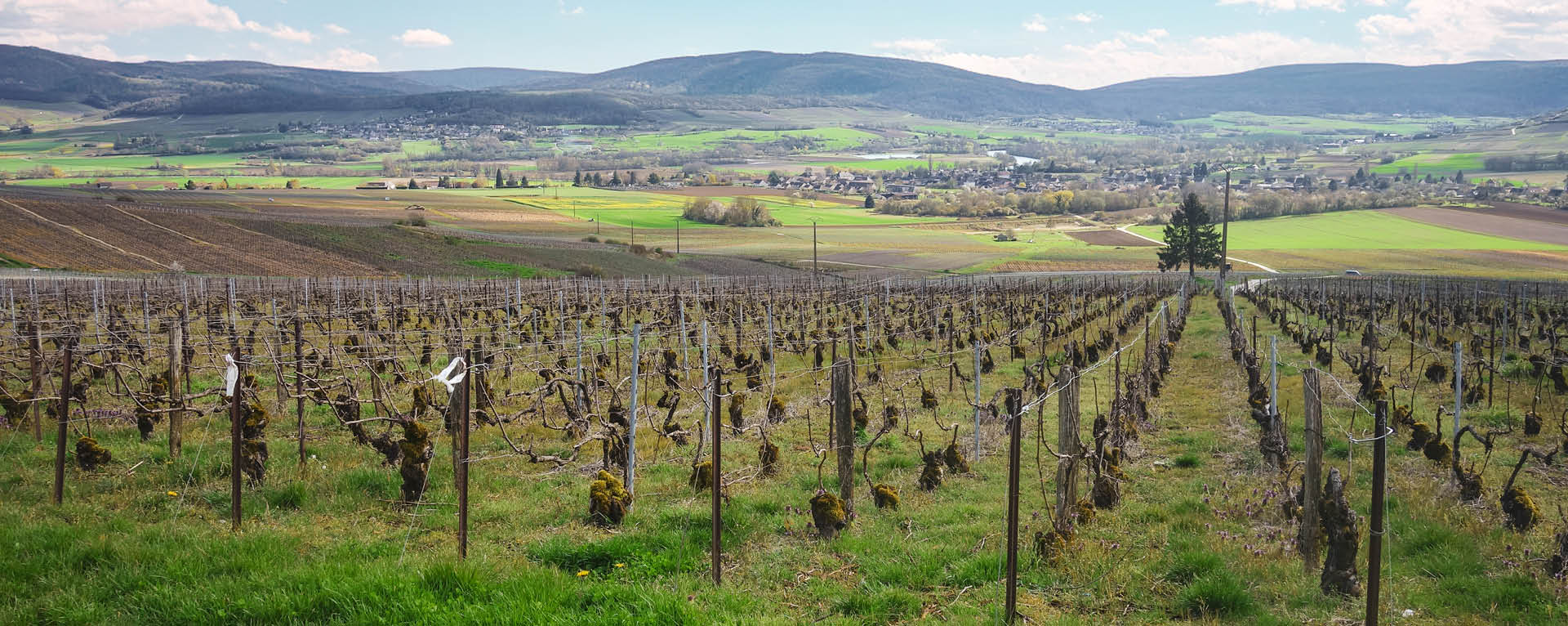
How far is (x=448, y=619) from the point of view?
203 inches

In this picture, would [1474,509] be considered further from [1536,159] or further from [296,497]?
[1536,159]

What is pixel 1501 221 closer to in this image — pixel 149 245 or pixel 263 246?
pixel 263 246

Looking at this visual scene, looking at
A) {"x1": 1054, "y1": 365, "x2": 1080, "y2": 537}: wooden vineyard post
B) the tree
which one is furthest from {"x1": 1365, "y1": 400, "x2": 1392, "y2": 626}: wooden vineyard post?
the tree

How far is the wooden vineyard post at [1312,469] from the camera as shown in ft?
19.7

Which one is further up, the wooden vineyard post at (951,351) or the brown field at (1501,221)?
the brown field at (1501,221)

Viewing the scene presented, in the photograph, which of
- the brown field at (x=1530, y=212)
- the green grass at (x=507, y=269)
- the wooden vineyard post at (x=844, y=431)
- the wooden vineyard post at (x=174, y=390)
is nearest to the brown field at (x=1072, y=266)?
the green grass at (x=507, y=269)

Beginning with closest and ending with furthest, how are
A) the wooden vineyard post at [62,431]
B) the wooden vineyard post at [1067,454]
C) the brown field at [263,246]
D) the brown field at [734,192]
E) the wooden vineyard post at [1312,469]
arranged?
1. the wooden vineyard post at [1312,469]
2. the wooden vineyard post at [1067,454]
3. the wooden vineyard post at [62,431]
4. the brown field at [263,246]
5. the brown field at [734,192]

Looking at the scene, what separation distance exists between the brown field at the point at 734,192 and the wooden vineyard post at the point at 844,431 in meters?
124

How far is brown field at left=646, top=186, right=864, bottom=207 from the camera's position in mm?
136125

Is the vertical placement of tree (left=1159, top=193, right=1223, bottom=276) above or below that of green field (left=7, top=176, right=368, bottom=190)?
below

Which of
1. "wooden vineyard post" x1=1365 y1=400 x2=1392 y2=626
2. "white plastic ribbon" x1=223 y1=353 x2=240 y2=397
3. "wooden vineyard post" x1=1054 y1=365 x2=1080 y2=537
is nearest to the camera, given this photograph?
"wooden vineyard post" x1=1365 y1=400 x2=1392 y2=626

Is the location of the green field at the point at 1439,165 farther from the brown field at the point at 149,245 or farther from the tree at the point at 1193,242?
the brown field at the point at 149,245

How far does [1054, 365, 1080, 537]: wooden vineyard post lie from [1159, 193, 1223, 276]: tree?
63.9 metres

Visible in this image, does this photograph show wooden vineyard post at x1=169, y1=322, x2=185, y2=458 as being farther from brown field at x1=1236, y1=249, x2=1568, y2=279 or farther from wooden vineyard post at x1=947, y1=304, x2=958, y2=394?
brown field at x1=1236, y1=249, x2=1568, y2=279
